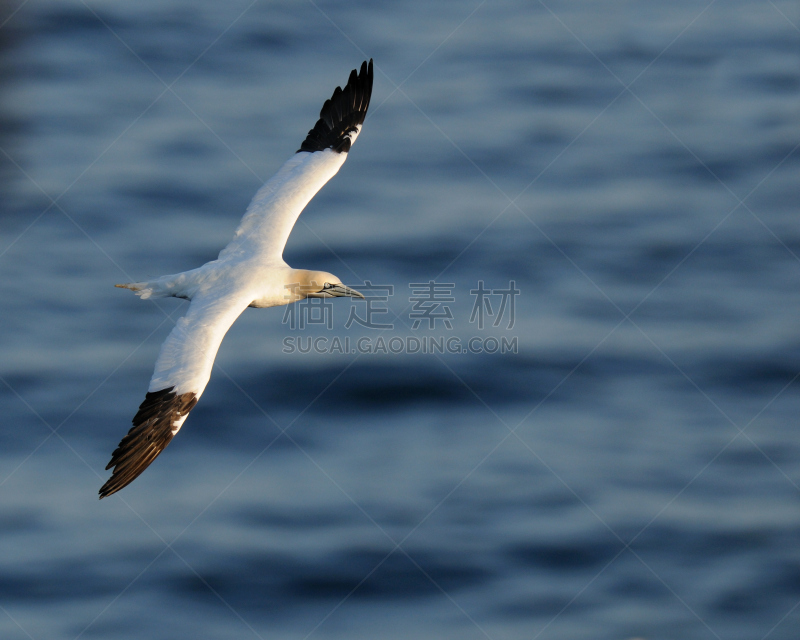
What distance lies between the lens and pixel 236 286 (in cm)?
1318

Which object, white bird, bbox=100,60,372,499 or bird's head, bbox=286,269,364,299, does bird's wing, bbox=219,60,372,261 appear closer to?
white bird, bbox=100,60,372,499

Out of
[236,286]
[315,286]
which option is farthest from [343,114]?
[236,286]

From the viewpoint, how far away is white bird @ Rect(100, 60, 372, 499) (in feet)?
39.5

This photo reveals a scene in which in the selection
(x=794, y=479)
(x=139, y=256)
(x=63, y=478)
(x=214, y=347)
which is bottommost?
(x=794, y=479)

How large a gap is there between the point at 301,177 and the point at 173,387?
399 centimetres

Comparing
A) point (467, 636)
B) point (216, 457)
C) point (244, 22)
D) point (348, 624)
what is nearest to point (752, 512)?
point (467, 636)

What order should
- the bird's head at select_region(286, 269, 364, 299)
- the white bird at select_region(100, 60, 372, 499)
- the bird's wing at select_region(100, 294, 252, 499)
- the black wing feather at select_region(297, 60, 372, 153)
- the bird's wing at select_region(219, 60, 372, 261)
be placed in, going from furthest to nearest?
the black wing feather at select_region(297, 60, 372, 153), the bird's wing at select_region(219, 60, 372, 261), the bird's head at select_region(286, 269, 364, 299), the white bird at select_region(100, 60, 372, 499), the bird's wing at select_region(100, 294, 252, 499)

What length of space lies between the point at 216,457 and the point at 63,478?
2204mm

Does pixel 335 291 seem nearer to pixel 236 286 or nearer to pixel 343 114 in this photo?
pixel 236 286

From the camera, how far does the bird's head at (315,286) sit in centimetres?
1372

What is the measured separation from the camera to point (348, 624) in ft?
50.8

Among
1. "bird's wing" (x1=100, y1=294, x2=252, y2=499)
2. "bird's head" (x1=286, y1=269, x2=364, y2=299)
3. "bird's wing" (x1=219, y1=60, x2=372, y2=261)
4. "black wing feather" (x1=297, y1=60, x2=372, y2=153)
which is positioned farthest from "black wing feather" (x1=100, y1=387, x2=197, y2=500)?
"black wing feather" (x1=297, y1=60, x2=372, y2=153)

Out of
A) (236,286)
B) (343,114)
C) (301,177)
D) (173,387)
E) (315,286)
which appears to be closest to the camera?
(173,387)

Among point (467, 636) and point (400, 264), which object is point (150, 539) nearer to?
point (467, 636)
